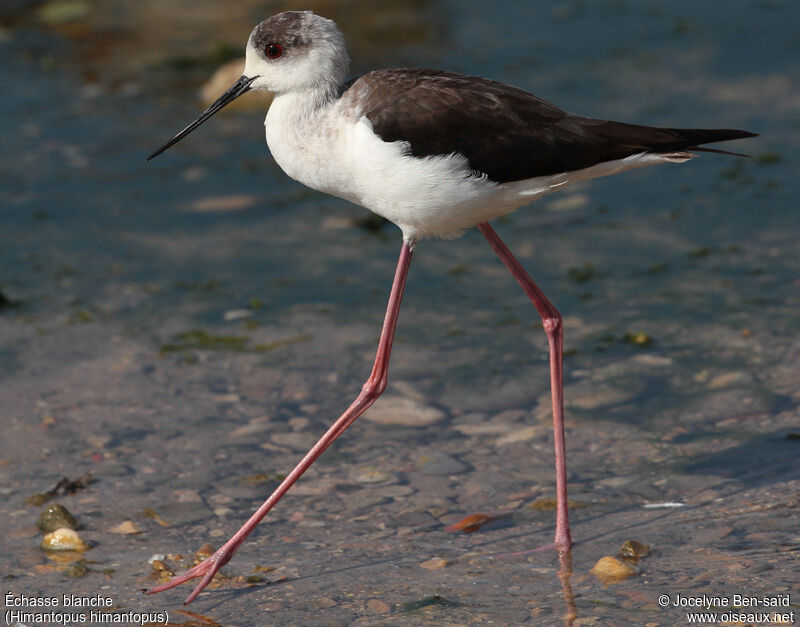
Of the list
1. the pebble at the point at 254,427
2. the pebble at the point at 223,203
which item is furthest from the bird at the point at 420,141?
the pebble at the point at 223,203

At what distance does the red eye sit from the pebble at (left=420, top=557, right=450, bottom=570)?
1.76 meters

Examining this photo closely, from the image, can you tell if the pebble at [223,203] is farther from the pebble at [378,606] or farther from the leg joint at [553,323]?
the pebble at [378,606]

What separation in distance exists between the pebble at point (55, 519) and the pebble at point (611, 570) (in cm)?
178

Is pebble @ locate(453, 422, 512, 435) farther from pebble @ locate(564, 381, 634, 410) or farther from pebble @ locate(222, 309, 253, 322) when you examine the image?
pebble @ locate(222, 309, 253, 322)

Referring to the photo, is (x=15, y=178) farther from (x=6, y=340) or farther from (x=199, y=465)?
(x=199, y=465)

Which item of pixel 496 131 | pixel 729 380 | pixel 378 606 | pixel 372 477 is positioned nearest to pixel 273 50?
pixel 496 131

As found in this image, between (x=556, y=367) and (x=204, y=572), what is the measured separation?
145 centimetres

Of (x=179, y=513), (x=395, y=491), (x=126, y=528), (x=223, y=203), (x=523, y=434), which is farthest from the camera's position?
(x=223, y=203)

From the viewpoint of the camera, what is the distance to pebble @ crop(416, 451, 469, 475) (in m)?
4.53

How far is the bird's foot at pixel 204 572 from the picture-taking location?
3.74 meters

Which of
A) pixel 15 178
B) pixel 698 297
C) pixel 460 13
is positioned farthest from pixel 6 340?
pixel 460 13

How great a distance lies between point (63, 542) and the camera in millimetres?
4004

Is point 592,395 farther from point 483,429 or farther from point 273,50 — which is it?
point 273,50

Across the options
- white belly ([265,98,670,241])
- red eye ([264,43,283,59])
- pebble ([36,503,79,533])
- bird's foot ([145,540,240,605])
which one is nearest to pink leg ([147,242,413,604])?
bird's foot ([145,540,240,605])
